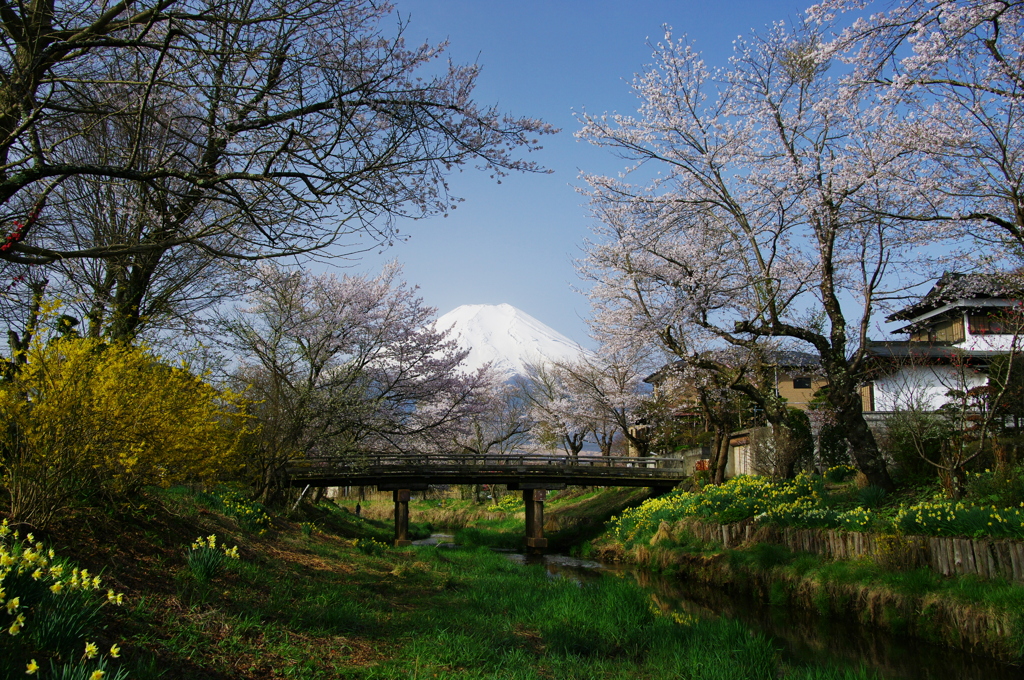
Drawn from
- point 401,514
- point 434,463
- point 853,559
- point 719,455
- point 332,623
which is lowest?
point 401,514

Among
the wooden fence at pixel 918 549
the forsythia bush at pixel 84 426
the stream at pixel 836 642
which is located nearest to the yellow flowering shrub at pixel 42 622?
the forsythia bush at pixel 84 426

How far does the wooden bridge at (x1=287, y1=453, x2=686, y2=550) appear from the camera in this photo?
2108 cm

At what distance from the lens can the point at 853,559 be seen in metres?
10.7

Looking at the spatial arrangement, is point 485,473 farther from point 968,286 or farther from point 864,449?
point 968,286

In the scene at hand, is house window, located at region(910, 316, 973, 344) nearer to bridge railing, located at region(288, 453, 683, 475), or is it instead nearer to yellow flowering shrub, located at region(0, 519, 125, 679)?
bridge railing, located at region(288, 453, 683, 475)

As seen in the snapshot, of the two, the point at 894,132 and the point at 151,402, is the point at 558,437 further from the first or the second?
the point at 151,402

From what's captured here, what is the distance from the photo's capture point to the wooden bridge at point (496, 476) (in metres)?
21.1

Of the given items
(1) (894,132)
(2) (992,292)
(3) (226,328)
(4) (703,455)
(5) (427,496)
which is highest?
(1) (894,132)

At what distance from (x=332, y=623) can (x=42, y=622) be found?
287cm

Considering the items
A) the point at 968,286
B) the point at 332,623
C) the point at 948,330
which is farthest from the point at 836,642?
the point at 948,330

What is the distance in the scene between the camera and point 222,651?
→ 4.60 metres

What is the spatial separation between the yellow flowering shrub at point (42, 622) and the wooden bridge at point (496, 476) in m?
15.4

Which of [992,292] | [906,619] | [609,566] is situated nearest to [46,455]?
[906,619]

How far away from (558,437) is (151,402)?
106 ft
